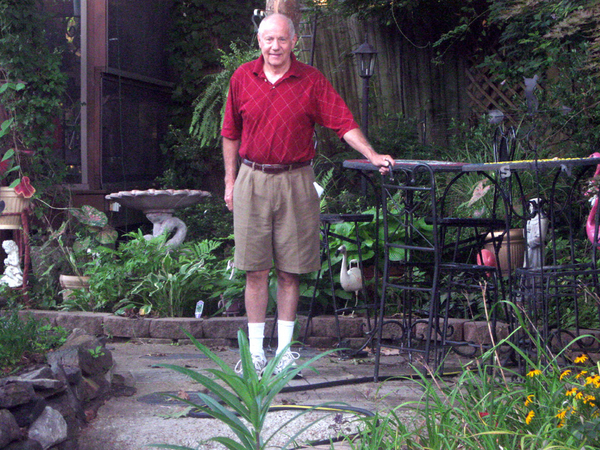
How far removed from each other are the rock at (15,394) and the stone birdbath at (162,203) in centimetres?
344

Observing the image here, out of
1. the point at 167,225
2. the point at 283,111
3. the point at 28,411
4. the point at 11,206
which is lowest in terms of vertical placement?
the point at 28,411

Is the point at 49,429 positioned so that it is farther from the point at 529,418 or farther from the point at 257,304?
the point at 529,418

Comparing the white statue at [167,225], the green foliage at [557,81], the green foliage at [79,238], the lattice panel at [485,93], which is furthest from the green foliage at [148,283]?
the lattice panel at [485,93]

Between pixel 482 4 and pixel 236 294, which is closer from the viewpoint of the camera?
pixel 236 294

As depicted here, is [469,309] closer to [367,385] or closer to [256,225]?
[367,385]

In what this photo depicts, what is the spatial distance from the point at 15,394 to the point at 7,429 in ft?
0.61

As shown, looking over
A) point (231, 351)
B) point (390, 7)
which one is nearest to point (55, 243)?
point (231, 351)

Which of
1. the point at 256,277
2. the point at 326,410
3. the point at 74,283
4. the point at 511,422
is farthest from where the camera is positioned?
the point at 74,283

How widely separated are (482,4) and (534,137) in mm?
2449

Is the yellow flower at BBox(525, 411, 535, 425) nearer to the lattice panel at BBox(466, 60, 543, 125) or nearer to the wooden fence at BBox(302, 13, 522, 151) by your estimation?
the lattice panel at BBox(466, 60, 543, 125)

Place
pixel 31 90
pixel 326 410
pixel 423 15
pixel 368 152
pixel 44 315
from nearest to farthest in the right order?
pixel 326 410
pixel 368 152
pixel 44 315
pixel 31 90
pixel 423 15

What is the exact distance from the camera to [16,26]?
17.9ft

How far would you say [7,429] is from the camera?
2266mm

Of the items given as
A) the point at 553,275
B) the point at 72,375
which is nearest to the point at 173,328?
the point at 72,375
